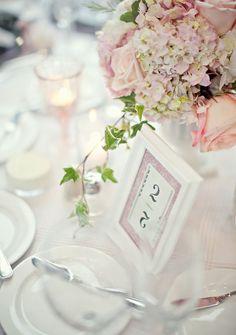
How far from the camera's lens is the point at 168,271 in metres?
0.77

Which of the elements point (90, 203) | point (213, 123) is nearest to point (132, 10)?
point (213, 123)

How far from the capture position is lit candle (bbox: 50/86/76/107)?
1.14 metres

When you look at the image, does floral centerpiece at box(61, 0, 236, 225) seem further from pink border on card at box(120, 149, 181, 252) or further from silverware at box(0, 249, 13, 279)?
silverware at box(0, 249, 13, 279)

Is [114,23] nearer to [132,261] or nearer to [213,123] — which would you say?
[213,123]

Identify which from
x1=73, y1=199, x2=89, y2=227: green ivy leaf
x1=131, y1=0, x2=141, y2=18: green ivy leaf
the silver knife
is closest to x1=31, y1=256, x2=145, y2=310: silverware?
the silver knife

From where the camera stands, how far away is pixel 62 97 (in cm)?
114

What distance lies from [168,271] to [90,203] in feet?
0.80

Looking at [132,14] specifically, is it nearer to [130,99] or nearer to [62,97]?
[130,99]

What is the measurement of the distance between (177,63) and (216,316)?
385mm

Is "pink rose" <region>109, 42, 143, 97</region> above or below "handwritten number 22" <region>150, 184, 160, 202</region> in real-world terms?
above

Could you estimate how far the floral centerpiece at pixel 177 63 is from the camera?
718 millimetres

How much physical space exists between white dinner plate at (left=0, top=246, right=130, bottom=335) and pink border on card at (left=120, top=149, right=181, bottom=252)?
7 cm

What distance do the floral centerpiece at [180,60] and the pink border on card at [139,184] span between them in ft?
0.24

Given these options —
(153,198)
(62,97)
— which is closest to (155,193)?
(153,198)
